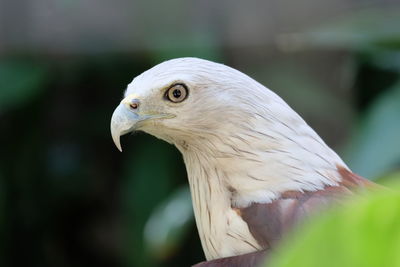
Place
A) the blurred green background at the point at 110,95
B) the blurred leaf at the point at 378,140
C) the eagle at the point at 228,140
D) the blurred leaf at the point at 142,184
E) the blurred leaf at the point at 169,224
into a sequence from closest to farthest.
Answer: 1. the eagle at the point at 228,140
2. the blurred leaf at the point at 378,140
3. the blurred leaf at the point at 169,224
4. the blurred leaf at the point at 142,184
5. the blurred green background at the point at 110,95

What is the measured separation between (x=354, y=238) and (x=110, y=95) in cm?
498

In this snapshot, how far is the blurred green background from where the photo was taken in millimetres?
5285

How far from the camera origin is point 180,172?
5348 millimetres

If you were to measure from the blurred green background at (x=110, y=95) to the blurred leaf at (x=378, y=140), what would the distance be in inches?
25.3

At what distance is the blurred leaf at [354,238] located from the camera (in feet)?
3.07

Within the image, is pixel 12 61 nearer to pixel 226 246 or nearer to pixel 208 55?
pixel 208 55

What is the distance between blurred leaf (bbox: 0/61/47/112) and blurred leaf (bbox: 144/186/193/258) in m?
1.45

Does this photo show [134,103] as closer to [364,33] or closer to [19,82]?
[364,33]

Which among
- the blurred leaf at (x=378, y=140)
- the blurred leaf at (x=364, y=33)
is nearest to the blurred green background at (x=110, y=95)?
the blurred leaf at (x=364, y=33)

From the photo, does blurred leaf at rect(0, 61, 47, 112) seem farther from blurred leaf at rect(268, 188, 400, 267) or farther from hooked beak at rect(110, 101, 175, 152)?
blurred leaf at rect(268, 188, 400, 267)

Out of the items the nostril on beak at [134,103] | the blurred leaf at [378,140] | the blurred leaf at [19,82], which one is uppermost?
the nostril on beak at [134,103]

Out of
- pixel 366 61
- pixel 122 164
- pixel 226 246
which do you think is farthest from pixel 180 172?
pixel 226 246

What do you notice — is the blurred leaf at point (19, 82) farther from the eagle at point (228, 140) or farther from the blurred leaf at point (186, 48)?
the eagle at point (228, 140)

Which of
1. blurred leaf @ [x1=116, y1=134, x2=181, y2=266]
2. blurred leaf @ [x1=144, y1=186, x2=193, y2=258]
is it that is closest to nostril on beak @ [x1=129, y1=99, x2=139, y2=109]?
blurred leaf @ [x1=144, y1=186, x2=193, y2=258]
